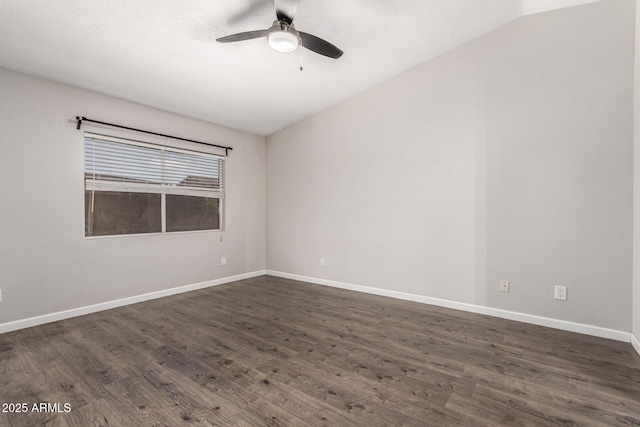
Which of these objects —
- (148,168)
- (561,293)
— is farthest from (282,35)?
(561,293)

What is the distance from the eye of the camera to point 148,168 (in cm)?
385

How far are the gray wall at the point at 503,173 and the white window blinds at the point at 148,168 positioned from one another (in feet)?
6.32

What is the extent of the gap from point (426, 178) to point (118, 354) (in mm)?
3551

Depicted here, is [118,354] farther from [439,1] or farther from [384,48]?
[439,1]

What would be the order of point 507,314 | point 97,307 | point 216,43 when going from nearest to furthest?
1. point 216,43
2. point 507,314
3. point 97,307

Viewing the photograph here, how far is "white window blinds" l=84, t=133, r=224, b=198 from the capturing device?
3.39 metres

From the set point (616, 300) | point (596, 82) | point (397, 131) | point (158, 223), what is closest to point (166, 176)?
point (158, 223)

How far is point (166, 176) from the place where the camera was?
4043 millimetres

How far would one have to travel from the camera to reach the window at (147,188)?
3400 mm

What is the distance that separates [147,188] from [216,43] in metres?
2.11

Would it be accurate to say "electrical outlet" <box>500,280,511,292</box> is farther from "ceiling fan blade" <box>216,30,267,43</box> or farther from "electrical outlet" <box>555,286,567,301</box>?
"ceiling fan blade" <box>216,30,267,43</box>

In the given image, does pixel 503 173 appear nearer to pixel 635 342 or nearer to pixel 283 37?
pixel 635 342

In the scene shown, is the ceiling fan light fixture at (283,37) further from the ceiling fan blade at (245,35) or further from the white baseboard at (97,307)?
the white baseboard at (97,307)

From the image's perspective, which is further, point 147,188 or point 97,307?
point 147,188
